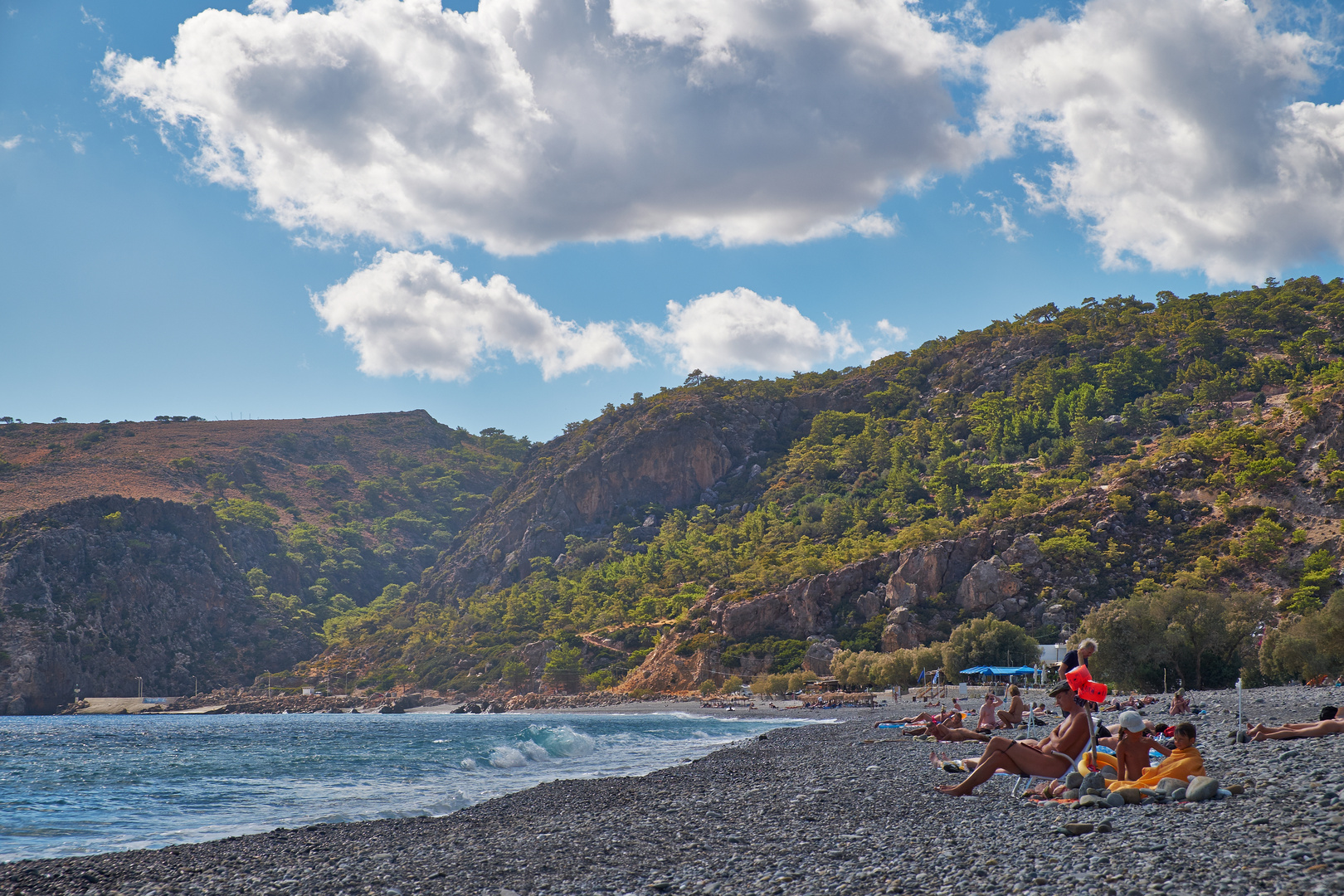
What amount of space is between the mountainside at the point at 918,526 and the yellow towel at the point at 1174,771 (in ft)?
109

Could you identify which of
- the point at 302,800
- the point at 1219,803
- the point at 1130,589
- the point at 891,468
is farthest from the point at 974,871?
the point at 891,468

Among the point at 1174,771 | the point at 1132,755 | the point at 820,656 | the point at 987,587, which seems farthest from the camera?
the point at 820,656

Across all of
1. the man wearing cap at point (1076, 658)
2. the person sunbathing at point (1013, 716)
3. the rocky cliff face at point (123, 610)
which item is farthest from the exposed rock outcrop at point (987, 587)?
the rocky cliff face at point (123, 610)

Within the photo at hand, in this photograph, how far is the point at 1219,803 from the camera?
30.3ft

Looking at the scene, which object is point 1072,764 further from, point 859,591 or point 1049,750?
point 859,591

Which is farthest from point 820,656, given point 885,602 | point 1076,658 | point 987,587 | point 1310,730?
point 1076,658

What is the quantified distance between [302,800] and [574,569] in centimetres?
13804

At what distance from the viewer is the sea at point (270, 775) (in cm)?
1753

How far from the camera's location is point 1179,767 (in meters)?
10.2

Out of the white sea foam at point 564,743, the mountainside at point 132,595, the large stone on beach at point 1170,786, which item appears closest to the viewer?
the large stone on beach at point 1170,786

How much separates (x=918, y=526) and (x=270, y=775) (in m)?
82.5

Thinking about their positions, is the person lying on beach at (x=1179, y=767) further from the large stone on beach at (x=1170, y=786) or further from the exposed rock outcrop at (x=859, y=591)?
the exposed rock outcrop at (x=859, y=591)

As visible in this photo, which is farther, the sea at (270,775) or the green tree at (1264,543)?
the green tree at (1264,543)

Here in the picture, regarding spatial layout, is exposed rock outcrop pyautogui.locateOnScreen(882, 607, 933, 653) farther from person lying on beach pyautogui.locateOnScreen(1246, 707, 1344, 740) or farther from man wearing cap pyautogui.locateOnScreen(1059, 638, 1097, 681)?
man wearing cap pyautogui.locateOnScreen(1059, 638, 1097, 681)
